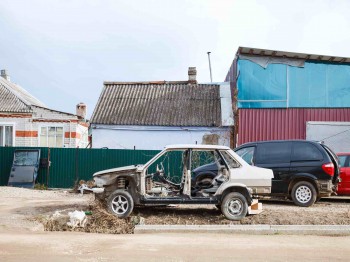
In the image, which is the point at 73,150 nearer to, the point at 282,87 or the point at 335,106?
the point at 282,87

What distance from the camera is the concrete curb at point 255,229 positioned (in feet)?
29.3

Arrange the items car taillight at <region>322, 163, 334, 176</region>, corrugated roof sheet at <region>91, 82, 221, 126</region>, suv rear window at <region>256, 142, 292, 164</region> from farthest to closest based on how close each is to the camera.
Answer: corrugated roof sheet at <region>91, 82, 221, 126</region>
suv rear window at <region>256, 142, 292, 164</region>
car taillight at <region>322, 163, 334, 176</region>

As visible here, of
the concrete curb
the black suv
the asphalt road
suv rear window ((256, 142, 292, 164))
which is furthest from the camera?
suv rear window ((256, 142, 292, 164))

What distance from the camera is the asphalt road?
682 centimetres

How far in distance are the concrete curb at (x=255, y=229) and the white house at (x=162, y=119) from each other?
456 inches

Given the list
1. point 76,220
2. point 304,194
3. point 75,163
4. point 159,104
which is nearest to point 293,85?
point 159,104

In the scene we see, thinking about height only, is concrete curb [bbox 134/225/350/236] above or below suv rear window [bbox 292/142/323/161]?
below

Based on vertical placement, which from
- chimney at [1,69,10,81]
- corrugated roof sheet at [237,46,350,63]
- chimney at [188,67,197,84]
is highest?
chimney at [1,69,10,81]

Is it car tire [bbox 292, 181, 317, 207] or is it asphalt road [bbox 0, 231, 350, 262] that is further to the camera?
car tire [bbox 292, 181, 317, 207]

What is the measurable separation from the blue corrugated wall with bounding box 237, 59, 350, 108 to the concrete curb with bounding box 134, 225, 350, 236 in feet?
36.7

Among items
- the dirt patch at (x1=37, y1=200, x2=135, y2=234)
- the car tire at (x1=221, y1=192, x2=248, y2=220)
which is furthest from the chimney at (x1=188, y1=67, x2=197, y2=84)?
the dirt patch at (x1=37, y1=200, x2=135, y2=234)

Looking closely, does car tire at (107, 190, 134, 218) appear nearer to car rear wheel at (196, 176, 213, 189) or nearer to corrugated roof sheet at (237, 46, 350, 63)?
car rear wheel at (196, 176, 213, 189)

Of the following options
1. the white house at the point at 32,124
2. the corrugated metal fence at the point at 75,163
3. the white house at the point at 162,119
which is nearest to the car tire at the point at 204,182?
the corrugated metal fence at the point at 75,163

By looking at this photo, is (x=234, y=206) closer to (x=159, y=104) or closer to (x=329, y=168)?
(x=329, y=168)
